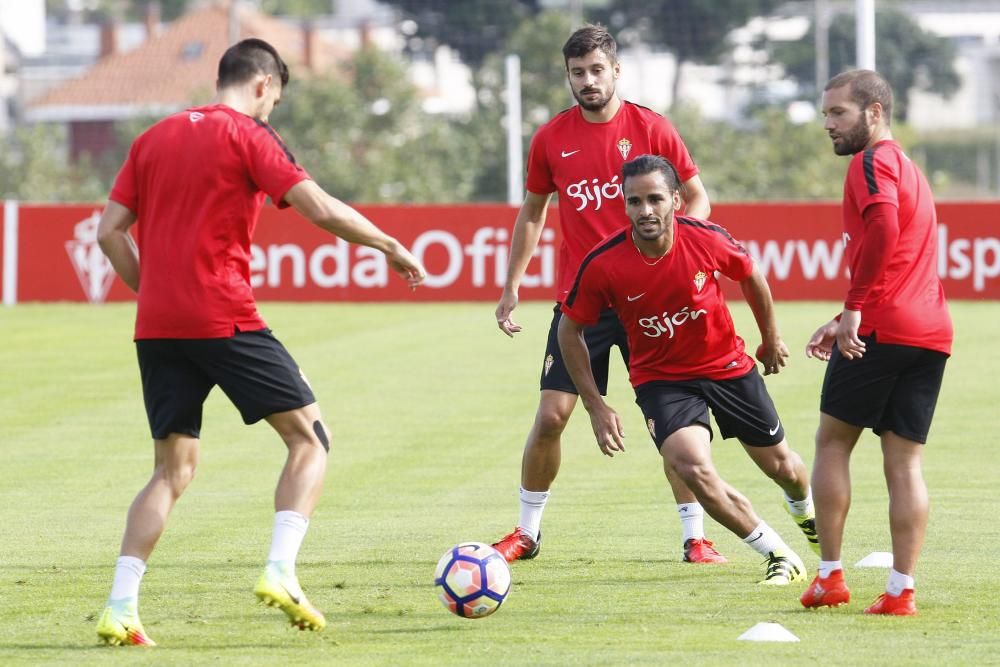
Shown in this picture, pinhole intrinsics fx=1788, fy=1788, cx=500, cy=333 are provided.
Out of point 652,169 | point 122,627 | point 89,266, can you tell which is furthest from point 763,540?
point 89,266

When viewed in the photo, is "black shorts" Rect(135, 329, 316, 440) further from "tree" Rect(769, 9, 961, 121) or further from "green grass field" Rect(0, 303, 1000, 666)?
"tree" Rect(769, 9, 961, 121)

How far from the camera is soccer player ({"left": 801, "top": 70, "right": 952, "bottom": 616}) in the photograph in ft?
21.6

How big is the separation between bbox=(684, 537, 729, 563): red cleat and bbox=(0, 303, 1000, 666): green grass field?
104 mm

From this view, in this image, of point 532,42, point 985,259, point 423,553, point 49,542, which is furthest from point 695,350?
point 532,42

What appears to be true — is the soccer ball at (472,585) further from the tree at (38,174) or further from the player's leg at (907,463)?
the tree at (38,174)

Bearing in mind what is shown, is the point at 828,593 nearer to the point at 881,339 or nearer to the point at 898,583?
the point at 898,583

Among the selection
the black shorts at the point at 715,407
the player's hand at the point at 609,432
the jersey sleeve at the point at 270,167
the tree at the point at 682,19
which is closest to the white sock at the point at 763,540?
the black shorts at the point at 715,407

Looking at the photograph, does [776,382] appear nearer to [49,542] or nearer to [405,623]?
[49,542]

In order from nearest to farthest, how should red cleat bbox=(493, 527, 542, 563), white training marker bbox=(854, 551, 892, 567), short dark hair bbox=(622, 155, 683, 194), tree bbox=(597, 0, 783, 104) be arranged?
short dark hair bbox=(622, 155, 683, 194), white training marker bbox=(854, 551, 892, 567), red cleat bbox=(493, 527, 542, 563), tree bbox=(597, 0, 783, 104)

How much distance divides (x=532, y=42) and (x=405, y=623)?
Result: 37.2m

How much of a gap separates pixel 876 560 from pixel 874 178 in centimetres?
219

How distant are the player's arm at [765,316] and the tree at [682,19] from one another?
40.3 m

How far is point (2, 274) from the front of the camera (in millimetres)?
25625

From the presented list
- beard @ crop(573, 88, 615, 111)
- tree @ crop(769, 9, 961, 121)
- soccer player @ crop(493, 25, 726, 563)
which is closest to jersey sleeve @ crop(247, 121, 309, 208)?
soccer player @ crop(493, 25, 726, 563)
